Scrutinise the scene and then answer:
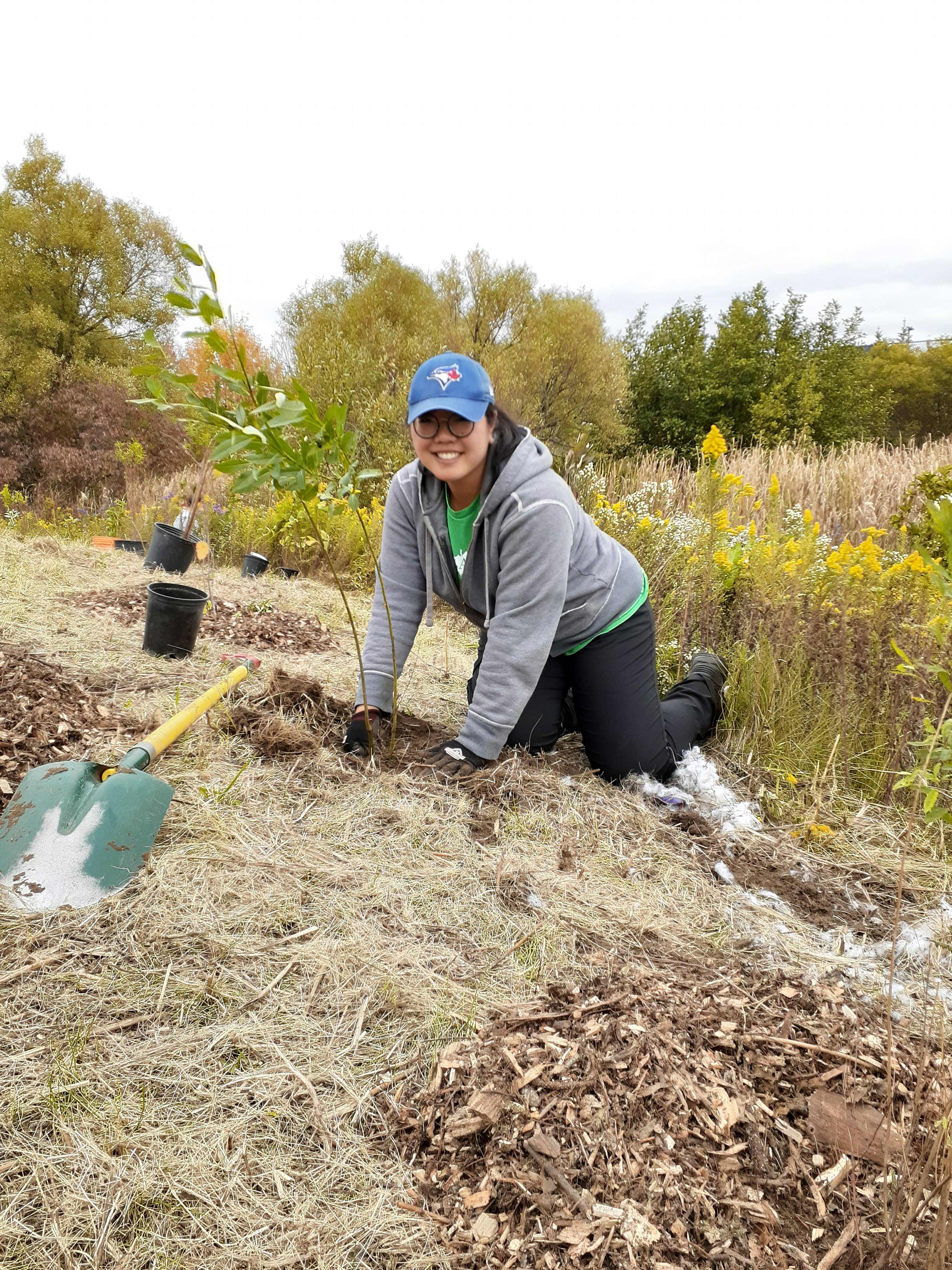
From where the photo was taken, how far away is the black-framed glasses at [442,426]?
2158 millimetres

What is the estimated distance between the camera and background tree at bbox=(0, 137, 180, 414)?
18.2m

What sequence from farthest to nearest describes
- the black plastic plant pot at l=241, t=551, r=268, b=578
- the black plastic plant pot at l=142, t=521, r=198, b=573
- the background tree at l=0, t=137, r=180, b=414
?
the background tree at l=0, t=137, r=180, b=414
the black plastic plant pot at l=241, t=551, r=268, b=578
the black plastic plant pot at l=142, t=521, r=198, b=573

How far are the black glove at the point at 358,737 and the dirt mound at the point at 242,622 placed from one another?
1377mm

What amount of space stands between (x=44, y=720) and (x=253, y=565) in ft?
13.0

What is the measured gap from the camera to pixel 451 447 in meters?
2.20

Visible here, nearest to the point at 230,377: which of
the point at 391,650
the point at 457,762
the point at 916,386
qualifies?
the point at 391,650

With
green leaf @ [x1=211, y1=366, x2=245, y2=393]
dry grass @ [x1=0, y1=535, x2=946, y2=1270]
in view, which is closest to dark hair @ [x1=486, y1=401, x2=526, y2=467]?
green leaf @ [x1=211, y1=366, x2=245, y2=393]

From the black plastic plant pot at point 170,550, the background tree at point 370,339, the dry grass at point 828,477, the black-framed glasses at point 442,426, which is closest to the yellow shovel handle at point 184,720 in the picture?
the black-framed glasses at point 442,426

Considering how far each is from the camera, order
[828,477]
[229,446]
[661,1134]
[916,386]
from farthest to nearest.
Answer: [916,386] → [828,477] → [229,446] → [661,1134]

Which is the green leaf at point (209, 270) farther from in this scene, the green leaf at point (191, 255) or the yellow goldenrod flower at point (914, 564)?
the yellow goldenrod flower at point (914, 564)

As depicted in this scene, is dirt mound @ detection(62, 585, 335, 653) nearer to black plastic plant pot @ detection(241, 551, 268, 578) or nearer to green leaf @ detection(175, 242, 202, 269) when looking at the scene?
black plastic plant pot @ detection(241, 551, 268, 578)

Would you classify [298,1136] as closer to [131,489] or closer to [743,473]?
[743,473]

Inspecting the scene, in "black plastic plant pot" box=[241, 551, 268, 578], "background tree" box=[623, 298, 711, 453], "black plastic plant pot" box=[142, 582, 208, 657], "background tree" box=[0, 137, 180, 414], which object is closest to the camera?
"black plastic plant pot" box=[142, 582, 208, 657]

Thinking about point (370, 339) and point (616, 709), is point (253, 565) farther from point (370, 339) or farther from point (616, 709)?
point (370, 339)
